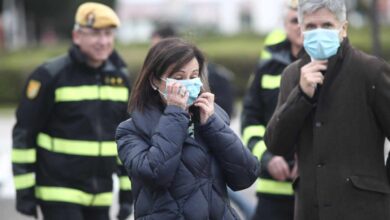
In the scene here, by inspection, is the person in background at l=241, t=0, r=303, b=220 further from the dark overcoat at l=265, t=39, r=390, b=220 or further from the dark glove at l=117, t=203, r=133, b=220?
the dark overcoat at l=265, t=39, r=390, b=220

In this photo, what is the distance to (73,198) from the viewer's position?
18.0ft

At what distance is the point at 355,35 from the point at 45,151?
2354cm

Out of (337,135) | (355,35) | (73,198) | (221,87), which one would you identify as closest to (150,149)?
(337,135)

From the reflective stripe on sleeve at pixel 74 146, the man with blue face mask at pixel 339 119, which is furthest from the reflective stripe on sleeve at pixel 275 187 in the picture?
the man with blue face mask at pixel 339 119

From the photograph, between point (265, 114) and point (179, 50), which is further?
point (265, 114)

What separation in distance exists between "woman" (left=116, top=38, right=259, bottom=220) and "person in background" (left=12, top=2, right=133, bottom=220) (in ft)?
5.46

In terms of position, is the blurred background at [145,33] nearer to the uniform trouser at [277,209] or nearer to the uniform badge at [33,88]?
the uniform badge at [33,88]

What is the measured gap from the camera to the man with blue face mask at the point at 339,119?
4.05 metres

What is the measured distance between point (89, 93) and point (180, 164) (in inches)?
77.1

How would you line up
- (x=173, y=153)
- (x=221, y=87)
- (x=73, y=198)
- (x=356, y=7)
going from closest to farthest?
(x=173, y=153) → (x=73, y=198) → (x=221, y=87) → (x=356, y=7)

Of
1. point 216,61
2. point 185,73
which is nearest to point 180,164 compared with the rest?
point 185,73

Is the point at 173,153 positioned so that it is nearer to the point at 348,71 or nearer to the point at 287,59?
the point at 348,71

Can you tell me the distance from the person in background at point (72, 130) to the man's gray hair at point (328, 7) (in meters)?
1.77

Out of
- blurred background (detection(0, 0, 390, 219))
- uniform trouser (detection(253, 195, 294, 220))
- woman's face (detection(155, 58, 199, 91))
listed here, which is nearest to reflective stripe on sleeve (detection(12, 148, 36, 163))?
blurred background (detection(0, 0, 390, 219))
